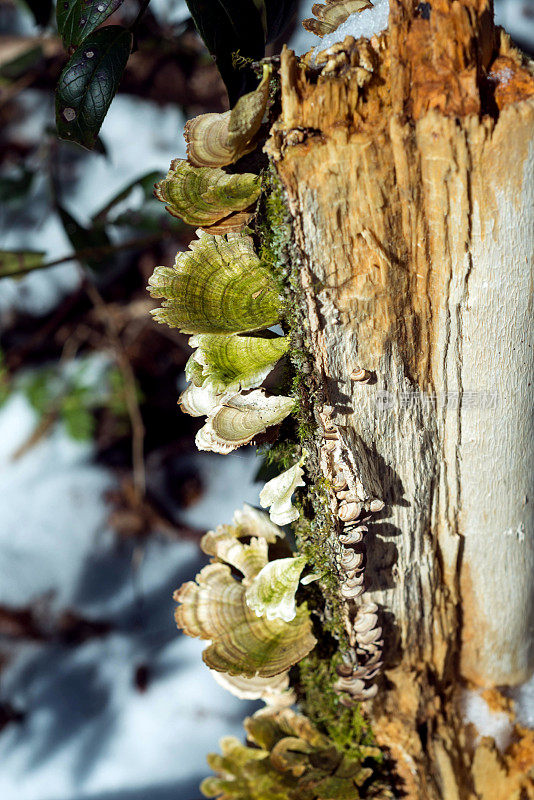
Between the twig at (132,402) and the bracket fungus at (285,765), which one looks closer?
the bracket fungus at (285,765)

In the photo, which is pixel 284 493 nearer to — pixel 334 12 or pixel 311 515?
pixel 311 515

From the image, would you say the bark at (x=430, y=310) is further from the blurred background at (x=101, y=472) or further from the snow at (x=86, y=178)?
the snow at (x=86, y=178)

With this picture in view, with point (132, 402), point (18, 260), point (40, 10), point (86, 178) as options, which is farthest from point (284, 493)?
point (86, 178)

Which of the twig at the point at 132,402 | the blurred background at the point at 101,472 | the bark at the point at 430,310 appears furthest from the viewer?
the twig at the point at 132,402

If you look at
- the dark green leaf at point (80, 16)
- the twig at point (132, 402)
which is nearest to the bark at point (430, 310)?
the dark green leaf at point (80, 16)

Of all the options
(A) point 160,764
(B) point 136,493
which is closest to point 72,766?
(A) point 160,764

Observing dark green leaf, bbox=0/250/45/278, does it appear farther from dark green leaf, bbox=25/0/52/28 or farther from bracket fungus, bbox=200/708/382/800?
bracket fungus, bbox=200/708/382/800

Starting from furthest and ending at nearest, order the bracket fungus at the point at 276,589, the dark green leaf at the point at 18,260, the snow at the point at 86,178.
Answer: the snow at the point at 86,178 → the dark green leaf at the point at 18,260 → the bracket fungus at the point at 276,589

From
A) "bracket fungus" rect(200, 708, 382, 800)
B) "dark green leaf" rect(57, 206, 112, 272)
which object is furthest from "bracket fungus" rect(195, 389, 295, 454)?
"dark green leaf" rect(57, 206, 112, 272)
